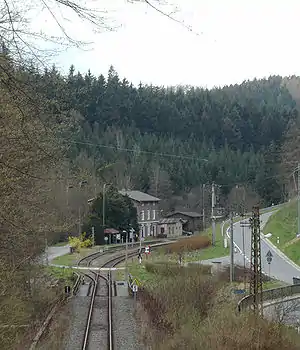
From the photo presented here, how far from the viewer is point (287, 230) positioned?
147 ft

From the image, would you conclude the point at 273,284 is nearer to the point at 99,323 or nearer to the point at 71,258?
the point at 99,323

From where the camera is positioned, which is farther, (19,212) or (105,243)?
(105,243)

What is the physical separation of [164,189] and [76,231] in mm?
28498

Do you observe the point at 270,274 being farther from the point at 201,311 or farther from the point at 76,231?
the point at 76,231

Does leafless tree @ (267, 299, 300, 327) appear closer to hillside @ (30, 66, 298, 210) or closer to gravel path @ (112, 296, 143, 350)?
gravel path @ (112, 296, 143, 350)

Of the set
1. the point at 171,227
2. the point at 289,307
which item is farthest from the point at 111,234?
the point at 289,307

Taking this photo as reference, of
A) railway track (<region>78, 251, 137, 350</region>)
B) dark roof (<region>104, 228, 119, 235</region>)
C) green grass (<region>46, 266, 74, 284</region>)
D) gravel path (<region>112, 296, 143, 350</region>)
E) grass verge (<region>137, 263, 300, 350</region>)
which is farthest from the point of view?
dark roof (<region>104, 228, 119, 235</region>)

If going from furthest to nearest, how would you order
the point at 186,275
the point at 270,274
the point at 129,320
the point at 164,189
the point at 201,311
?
1. the point at 164,189
2. the point at 270,274
3. the point at 129,320
4. the point at 186,275
5. the point at 201,311

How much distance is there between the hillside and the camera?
79812mm

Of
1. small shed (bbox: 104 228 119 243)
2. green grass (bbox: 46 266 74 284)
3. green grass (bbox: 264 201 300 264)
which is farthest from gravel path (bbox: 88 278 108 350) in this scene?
small shed (bbox: 104 228 119 243)

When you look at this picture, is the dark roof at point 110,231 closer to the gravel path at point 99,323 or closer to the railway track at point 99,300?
the railway track at point 99,300

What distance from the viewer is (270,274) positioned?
30984 millimetres

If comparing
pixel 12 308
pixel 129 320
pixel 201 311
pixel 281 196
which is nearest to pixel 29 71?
pixel 12 308

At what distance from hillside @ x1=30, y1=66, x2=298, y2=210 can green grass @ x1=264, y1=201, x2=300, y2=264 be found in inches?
387
